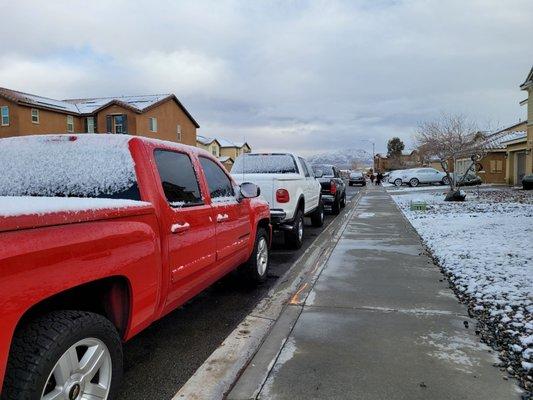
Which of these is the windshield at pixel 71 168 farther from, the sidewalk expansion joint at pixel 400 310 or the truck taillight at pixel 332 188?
the truck taillight at pixel 332 188

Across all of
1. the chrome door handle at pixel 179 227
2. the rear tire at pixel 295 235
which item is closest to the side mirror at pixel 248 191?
the chrome door handle at pixel 179 227

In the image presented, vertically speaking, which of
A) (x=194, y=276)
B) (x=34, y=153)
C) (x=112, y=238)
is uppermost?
(x=34, y=153)

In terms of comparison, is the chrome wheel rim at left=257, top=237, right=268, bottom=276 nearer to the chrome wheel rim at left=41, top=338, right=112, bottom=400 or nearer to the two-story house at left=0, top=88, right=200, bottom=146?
the chrome wheel rim at left=41, top=338, right=112, bottom=400

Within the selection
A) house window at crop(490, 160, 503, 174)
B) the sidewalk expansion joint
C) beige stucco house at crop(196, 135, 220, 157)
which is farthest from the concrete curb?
beige stucco house at crop(196, 135, 220, 157)

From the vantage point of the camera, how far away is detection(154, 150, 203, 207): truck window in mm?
3588

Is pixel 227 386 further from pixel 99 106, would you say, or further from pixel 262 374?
pixel 99 106

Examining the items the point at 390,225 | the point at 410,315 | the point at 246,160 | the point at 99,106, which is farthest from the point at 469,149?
the point at 99,106

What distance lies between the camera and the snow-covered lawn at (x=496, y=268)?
4160 millimetres

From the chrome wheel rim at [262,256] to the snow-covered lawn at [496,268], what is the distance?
2554 millimetres

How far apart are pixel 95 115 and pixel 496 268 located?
3851cm

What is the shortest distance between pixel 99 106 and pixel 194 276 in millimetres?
40302

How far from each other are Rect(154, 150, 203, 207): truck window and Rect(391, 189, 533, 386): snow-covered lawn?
296cm

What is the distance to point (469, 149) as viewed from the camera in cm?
2355

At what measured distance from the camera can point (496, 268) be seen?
6566 mm
